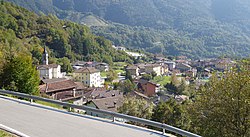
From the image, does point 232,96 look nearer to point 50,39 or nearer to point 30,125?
point 30,125

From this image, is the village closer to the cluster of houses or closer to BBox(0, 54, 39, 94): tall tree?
the cluster of houses

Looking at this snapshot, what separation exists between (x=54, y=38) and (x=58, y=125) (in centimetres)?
11256

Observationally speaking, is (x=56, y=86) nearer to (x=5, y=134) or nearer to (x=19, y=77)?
(x=19, y=77)

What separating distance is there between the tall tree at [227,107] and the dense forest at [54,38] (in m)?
83.5

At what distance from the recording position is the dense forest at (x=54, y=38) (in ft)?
349

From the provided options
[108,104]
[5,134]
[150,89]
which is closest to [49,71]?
[150,89]

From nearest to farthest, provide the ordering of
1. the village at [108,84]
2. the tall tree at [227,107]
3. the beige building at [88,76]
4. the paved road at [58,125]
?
1. the paved road at [58,125]
2. the tall tree at [227,107]
3. the village at [108,84]
4. the beige building at [88,76]

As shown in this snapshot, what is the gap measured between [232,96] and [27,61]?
15.4m

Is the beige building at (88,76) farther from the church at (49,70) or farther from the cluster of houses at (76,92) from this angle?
the church at (49,70)

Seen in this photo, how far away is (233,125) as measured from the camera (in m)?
12.8

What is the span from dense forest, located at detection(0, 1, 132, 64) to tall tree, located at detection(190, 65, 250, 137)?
83483 mm

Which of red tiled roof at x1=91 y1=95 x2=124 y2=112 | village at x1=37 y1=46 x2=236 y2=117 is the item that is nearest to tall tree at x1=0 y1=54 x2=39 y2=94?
village at x1=37 y1=46 x2=236 y2=117

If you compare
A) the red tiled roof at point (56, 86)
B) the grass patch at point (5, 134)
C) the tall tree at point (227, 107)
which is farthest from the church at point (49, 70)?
the grass patch at point (5, 134)

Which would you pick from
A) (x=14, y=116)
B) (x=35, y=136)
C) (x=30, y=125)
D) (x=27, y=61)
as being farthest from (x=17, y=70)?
(x=35, y=136)
